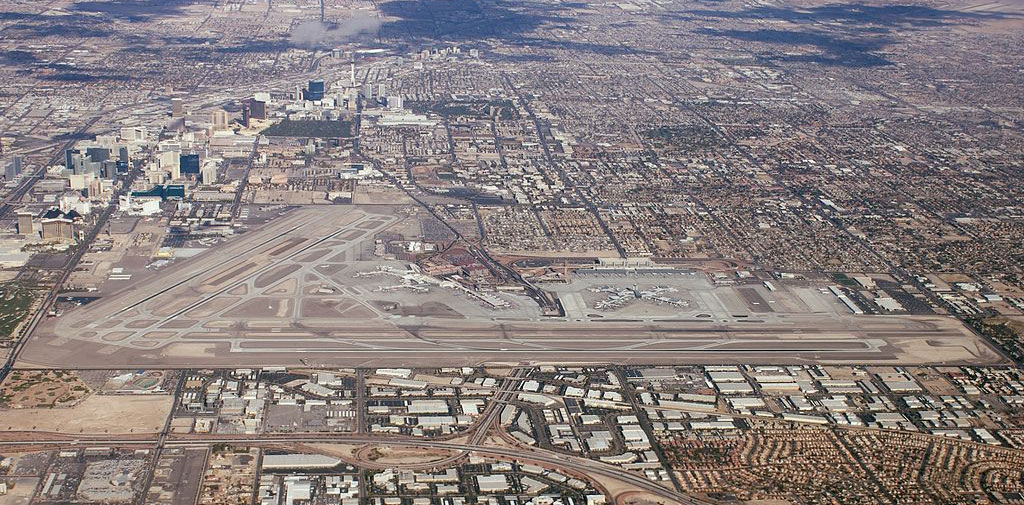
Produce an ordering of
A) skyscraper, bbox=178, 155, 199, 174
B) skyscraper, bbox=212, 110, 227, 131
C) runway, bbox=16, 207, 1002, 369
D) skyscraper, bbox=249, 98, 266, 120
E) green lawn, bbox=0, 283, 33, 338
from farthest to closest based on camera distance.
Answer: skyscraper, bbox=249, 98, 266, 120 < skyscraper, bbox=212, 110, 227, 131 < skyscraper, bbox=178, 155, 199, 174 < green lawn, bbox=0, 283, 33, 338 < runway, bbox=16, 207, 1002, 369

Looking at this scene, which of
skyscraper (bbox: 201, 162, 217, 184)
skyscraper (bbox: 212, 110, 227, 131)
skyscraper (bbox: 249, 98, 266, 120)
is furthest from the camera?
skyscraper (bbox: 249, 98, 266, 120)

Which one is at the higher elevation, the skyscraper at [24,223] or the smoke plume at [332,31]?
the skyscraper at [24,223]

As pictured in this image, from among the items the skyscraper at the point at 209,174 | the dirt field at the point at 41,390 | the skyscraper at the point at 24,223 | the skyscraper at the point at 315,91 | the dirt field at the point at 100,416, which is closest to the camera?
the dirt field at the point at 100,416

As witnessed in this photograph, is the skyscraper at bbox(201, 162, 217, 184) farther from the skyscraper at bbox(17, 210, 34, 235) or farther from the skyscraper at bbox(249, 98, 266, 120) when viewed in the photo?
the skyscraper at bbox(249, 98, 266, 120)

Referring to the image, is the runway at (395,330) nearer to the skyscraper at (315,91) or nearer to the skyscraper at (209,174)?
the skyscraper at (209,174)

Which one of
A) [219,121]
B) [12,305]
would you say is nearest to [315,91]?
[219,121]

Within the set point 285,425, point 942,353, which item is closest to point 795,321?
point 942,353

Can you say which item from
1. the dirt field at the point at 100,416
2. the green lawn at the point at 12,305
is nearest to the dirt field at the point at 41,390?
the dirt field at the point at 100,416

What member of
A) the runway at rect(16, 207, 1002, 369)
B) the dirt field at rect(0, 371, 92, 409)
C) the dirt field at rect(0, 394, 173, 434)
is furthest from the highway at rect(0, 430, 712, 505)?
the runway at rect(16, 207, 1002, 369)

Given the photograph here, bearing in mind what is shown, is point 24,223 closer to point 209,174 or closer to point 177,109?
point 209,174
